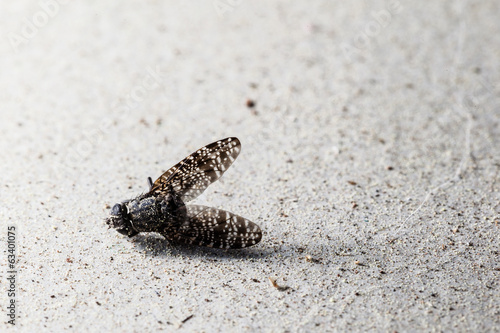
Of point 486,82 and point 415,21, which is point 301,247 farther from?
point 415,21

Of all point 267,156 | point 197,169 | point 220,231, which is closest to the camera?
point 220,231

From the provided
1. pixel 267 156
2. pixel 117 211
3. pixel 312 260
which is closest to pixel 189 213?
pixel 117 211

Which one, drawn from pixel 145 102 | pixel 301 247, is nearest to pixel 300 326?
pixel 301 247

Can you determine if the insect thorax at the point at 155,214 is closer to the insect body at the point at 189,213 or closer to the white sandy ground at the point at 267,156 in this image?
the insect body at the point at 189,213

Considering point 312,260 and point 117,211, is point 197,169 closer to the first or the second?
point 117,211

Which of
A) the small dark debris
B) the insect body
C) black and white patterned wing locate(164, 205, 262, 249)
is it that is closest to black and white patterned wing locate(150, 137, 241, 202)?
the insect body

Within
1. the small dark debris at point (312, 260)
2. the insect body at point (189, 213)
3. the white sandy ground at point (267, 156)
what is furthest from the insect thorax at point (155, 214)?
the small dark debris at point (312, 260)

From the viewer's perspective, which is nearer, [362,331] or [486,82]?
[362,331]

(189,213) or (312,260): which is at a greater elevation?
(189,213)
